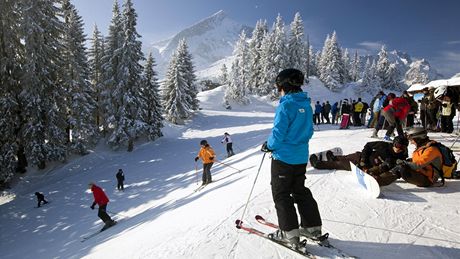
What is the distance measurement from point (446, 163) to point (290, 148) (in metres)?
4.79

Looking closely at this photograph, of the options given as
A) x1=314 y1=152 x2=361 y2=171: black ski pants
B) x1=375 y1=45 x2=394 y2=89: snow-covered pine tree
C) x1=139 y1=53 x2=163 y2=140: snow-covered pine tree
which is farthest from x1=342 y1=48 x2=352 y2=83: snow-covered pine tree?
x1=314 y1=152 x2=361 y2=171: black ski pants

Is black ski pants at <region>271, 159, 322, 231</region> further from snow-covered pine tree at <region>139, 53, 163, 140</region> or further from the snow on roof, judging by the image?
snow-covered pine tree at <region>139, 53, 163, 140</region>

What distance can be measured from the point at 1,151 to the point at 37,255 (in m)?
15.9

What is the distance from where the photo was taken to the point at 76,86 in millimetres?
28500

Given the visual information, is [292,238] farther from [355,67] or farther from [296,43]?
[355,67]

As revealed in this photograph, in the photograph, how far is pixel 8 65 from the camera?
24.0m

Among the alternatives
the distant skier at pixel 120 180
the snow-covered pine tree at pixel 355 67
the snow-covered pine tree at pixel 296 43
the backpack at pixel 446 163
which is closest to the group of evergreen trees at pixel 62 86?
the distant skier at pixel 120 180

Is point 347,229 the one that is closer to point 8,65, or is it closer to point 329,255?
point 329,255

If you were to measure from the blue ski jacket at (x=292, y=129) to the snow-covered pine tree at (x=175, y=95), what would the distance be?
39821 millimetres

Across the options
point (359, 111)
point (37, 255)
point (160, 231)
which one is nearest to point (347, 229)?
point (160, 231)

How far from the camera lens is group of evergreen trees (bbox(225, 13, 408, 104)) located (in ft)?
202

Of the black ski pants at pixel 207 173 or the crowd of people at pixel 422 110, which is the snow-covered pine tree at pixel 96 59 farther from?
the crowd of people at pixel 422 110

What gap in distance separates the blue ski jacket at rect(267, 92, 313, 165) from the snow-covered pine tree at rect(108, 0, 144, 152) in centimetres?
2882

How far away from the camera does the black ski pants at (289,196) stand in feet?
12.3
